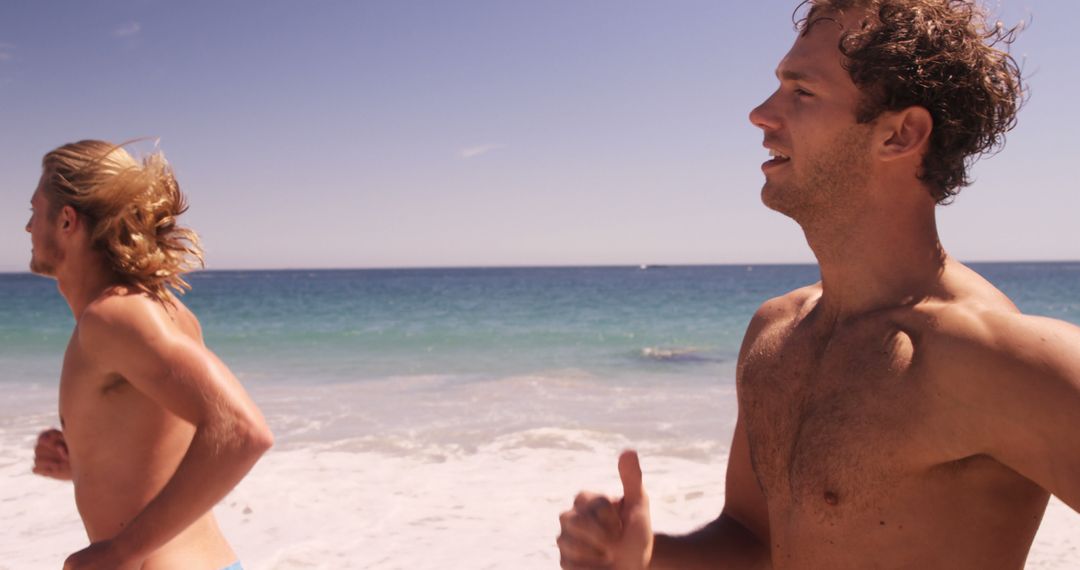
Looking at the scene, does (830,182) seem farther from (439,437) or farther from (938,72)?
(439,437)

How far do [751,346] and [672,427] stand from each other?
21.0 ft

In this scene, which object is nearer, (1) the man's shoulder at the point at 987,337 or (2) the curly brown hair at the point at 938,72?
(1) the man's shoulder at the point at 987,337

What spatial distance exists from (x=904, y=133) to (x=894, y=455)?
667mm

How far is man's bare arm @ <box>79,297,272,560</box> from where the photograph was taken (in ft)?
6.45

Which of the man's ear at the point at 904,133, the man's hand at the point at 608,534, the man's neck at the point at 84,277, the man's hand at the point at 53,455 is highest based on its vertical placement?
the man's ear at the point at 904,133

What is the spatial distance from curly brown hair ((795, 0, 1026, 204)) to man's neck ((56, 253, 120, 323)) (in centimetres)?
206

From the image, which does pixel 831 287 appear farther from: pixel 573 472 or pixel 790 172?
pixel 573 472

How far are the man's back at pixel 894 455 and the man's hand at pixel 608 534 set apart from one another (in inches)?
15.2

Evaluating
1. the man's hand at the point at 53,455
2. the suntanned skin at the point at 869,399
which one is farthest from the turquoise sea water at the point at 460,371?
the suntanned skin at the point at 869,399

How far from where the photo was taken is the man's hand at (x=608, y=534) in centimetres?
149

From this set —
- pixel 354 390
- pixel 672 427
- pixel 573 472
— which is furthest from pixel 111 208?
pixel 354 390

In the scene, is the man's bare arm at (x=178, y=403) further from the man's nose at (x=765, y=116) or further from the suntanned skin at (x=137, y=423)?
the man's nose at (x=765, y=116)

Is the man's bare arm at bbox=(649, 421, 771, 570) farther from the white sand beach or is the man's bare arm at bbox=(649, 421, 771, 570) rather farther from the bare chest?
the white sand beach

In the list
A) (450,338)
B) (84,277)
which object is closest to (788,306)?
(84,277)
